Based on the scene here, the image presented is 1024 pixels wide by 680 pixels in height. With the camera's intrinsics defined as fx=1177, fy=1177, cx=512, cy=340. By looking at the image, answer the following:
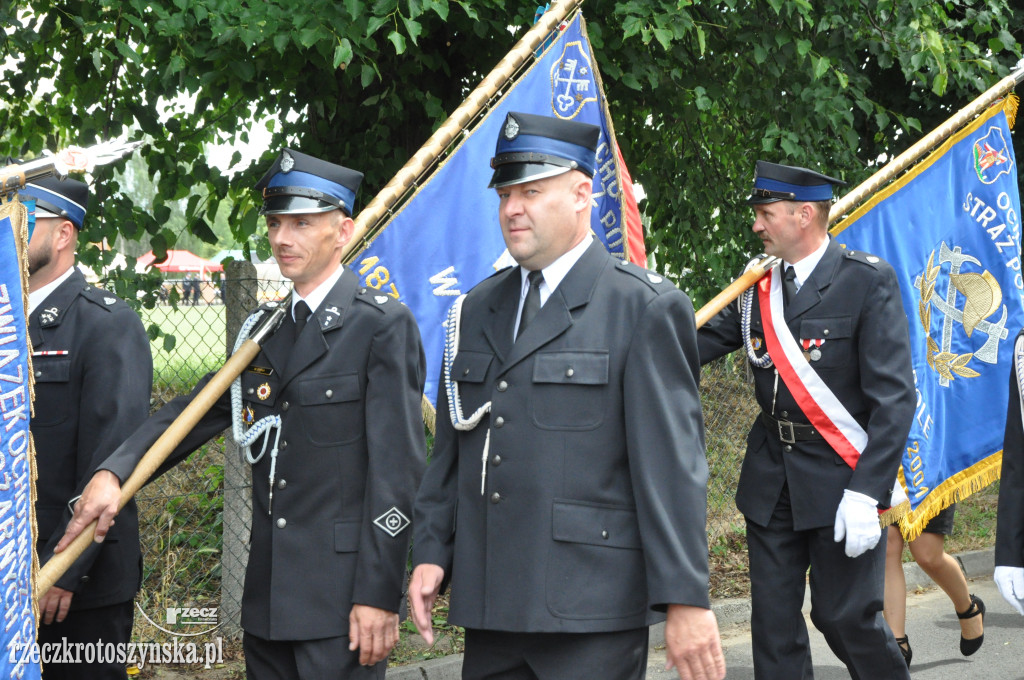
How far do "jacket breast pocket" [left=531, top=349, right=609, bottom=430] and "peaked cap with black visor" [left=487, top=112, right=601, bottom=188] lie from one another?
1.51ft

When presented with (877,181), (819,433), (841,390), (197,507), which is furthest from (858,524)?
(197,507)

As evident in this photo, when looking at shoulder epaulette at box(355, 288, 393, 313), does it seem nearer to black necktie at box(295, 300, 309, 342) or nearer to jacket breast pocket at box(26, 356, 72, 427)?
black necktie at box(295, 300, 309, 342)

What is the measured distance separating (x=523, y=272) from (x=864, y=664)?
2.25 m

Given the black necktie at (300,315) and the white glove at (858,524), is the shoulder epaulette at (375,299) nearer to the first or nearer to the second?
the black necktie at (300,315)

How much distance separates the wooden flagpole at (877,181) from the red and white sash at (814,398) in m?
0.26

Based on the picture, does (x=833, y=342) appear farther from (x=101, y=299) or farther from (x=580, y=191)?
(x=101, y=299)

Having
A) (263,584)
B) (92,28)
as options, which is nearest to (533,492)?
(263,584)

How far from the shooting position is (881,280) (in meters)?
4.49

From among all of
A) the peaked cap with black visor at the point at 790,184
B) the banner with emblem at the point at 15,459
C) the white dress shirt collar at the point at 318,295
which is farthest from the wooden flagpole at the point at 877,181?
the banner with emblem at the point at 15,459

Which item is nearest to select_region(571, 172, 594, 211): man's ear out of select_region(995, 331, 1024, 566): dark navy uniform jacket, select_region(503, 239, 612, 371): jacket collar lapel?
select_region(503, 239, 612, 371): jacket collar lapel

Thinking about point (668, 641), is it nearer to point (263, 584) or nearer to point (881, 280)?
point (263, 584)

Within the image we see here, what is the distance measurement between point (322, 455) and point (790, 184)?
89.7 inches

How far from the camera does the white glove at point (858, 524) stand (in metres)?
4.16

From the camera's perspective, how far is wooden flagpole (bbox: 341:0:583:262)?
160 inches
